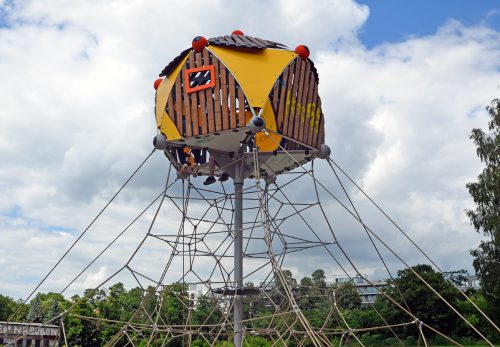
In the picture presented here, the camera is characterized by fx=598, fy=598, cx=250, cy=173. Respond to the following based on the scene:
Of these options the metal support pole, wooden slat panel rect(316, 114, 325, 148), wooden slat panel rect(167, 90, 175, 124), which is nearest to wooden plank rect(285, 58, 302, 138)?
wooden slat panel rect(316, 114, 325, 148)

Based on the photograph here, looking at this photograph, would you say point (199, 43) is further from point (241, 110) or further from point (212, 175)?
point (212, 175)

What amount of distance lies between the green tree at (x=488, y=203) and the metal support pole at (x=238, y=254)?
47.9ft

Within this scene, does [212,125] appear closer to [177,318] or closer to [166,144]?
[166,144]

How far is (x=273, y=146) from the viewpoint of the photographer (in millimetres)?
15078

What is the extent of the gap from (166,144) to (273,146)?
3162 mm

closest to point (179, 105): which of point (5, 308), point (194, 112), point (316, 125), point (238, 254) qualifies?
point (194, 112)

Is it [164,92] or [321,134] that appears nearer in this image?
[164,92]

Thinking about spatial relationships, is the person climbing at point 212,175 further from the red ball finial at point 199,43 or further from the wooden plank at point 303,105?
the red ball finial at point 199,43

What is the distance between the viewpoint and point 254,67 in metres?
12.4

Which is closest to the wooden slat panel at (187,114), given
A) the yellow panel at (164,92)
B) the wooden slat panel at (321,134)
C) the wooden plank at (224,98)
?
the yellow panel at (164,92)

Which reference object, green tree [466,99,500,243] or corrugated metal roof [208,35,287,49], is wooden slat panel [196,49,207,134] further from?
green tree [466,99,500,243]

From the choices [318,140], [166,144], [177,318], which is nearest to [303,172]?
[318,140]

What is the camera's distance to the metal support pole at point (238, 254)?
13031 mm

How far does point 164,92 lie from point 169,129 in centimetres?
92
